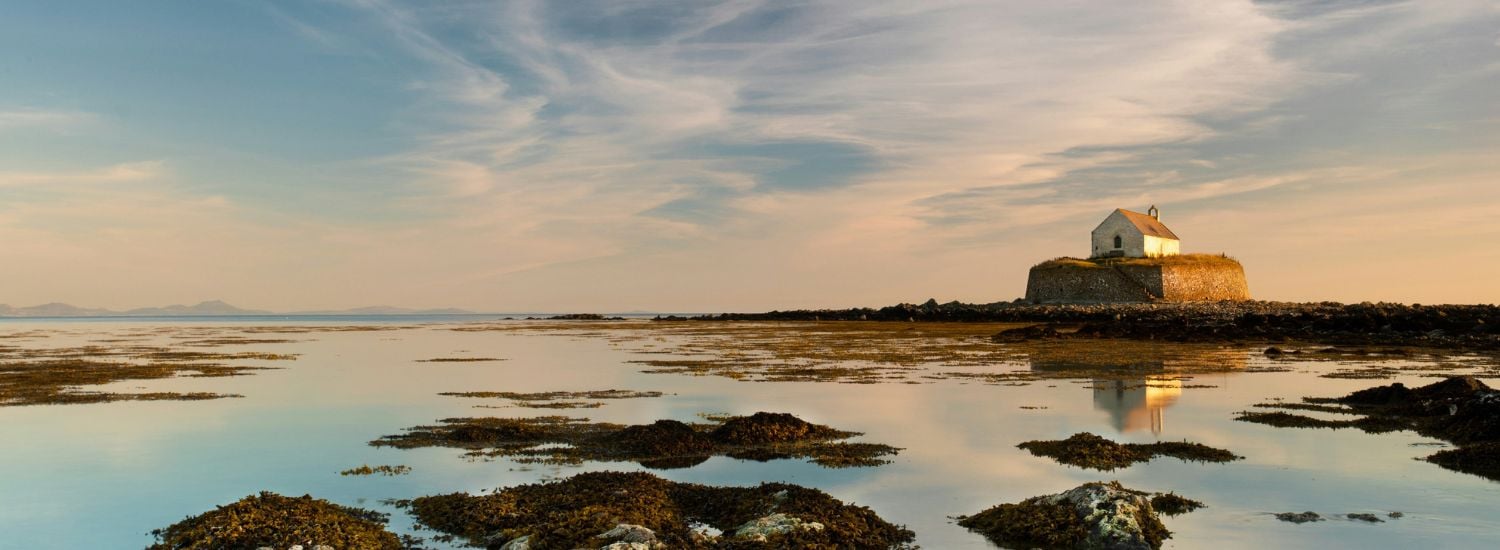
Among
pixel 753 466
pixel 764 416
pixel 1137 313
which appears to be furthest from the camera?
pixel 1137 313

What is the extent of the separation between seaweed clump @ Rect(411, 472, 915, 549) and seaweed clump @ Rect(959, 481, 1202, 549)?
1.08 metres

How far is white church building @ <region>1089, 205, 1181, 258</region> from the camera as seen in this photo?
10000cm

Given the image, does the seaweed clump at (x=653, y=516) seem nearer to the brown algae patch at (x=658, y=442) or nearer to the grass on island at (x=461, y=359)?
the brown algae patch at (x=658, y=442)

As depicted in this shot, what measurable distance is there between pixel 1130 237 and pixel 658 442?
3899 inches

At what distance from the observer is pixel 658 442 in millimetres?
13711

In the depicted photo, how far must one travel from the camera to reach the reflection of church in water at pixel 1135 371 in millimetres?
17391

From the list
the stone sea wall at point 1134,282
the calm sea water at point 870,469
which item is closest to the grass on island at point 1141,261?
the stone sea wall at point 1134,282

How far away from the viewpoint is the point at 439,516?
9.48 meters

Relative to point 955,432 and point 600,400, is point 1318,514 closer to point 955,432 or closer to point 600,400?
point 955,432

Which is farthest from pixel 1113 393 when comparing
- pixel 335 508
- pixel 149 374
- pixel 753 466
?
pixel 149 374

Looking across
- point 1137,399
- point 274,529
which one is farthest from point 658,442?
point 1137,399

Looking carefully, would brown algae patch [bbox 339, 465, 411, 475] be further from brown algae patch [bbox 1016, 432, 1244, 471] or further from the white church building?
the white church building

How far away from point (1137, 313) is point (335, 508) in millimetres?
75236

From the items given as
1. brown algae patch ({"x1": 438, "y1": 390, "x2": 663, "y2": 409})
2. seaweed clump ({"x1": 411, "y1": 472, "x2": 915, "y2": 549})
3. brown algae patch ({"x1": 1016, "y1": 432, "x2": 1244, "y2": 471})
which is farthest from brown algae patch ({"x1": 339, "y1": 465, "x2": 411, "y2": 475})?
brown algae patch ({"x1": 1016, "y1": 432, "x2": 1244, "y2": 471})
